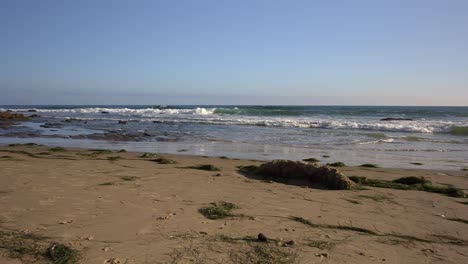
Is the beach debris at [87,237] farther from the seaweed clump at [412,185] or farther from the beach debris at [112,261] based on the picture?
the seaweed clump at [412,185]

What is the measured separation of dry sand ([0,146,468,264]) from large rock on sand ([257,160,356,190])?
354mm

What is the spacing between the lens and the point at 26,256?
3383 millimetres

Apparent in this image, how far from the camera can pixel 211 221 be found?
4.58 meters

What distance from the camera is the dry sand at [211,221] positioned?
12.1 ft

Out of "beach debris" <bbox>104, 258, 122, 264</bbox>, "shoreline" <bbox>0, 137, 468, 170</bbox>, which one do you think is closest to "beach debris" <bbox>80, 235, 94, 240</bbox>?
"beach debris" <bbox>104, 258, 122, 264</bbox>

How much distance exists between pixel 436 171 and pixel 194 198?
689cm

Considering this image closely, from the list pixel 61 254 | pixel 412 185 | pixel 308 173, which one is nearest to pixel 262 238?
pixel 61 254

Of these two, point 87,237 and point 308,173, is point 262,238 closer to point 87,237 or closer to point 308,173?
point 87,237

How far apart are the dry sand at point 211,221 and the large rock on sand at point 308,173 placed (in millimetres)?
354

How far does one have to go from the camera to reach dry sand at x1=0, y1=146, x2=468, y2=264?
369cm

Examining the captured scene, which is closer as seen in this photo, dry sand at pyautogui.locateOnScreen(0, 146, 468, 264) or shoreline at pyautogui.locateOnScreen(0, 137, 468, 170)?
dry sand at pyautogui.locateOnScreen(0, 146, 468, 264)

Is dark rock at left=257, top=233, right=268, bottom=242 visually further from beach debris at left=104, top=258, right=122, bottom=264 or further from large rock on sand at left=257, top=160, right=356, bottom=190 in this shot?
large rock on sand at left=257, top=160, right=356, bottom=190

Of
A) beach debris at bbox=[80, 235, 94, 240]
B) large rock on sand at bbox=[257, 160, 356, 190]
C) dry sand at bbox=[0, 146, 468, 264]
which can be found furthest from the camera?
large rock on sand at bbox=[257, 160, 356, 190]

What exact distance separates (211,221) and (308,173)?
10.8 feet
